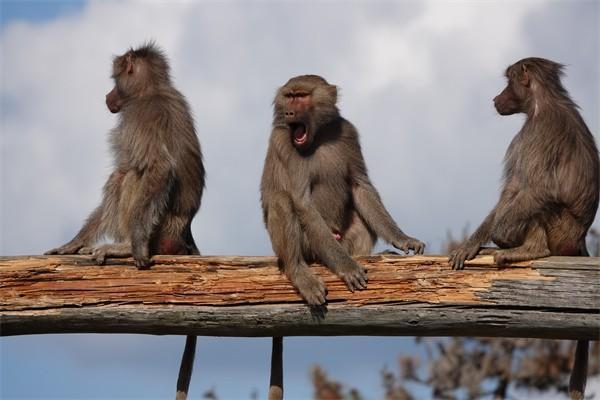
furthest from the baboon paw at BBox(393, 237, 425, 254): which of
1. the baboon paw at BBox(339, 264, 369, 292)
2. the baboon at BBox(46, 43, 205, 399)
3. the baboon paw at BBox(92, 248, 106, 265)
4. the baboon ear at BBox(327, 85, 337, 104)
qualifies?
the baboon paw at BBox(92, 248, 106, 265)

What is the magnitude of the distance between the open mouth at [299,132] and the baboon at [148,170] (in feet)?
3.67

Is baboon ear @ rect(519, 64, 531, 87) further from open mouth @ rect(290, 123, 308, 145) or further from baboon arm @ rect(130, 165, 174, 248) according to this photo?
baboon arm @ rect(130, 165, 174, 248)

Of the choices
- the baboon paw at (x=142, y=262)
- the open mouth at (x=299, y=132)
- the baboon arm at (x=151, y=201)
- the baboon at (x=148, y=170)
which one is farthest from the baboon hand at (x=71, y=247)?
the open mouth at (x=299, y=132)

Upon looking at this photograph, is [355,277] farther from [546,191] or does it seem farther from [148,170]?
[148,170]

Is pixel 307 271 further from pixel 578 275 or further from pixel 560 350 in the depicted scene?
pixel 560 350

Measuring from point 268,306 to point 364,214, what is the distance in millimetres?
1531

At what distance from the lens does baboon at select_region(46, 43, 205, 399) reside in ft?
31.2

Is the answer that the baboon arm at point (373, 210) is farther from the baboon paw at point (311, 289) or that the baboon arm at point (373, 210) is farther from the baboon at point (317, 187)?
the baboon paw at point (311, 289)

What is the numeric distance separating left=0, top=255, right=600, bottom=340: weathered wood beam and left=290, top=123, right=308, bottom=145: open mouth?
1265 millimetres

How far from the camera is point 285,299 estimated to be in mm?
8562

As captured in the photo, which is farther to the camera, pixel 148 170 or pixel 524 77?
pixel 148 170

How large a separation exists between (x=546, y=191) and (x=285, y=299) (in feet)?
7.75

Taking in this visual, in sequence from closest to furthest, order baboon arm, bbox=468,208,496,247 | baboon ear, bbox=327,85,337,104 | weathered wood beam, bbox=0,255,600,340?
weathered wood beam, bbox=0,255,600,340, baboon arm, bbox=468,208,496,247, baboon ear, bbox=327,85,337,104

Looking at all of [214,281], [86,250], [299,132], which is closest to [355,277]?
[214,281]
